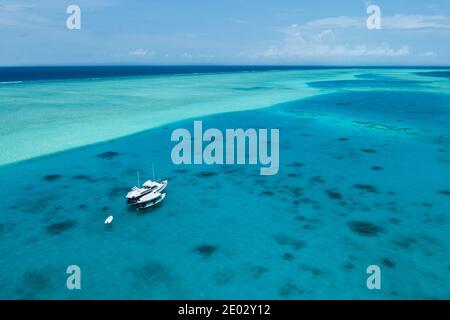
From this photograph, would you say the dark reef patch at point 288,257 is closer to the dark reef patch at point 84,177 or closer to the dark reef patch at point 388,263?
the dark reef patch at point 388,263

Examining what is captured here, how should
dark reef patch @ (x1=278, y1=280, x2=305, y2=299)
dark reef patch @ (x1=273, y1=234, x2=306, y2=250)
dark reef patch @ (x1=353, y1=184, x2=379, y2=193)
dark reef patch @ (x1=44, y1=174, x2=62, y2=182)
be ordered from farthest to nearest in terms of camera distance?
1. dark reef patch @ (x1=44, y1=174, x2=62, y2=182)
2. dark reef patch @ (x1=353, y1=184, x2=379, y2=193)
3. dark reef patch @ (x1=273, y1=234, x2=306, y2=250)
4. dark reef patch @ (x1=278, y1=280, x2=305, y2=299)

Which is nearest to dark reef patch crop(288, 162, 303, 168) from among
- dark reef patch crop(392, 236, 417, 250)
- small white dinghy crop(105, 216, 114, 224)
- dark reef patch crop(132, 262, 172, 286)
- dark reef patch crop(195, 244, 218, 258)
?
dark reef patch crop(392, 236, 417, 250)

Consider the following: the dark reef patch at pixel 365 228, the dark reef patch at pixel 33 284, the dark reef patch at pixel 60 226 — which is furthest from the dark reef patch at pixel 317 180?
the dark reef patch at pixel 33 284

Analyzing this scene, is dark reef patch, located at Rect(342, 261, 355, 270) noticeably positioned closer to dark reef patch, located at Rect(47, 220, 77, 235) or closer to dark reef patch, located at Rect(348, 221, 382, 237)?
dark reef patch, located at Rect(348, 221, 382, 237)

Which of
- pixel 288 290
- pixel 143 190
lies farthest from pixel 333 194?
pixel 143 190

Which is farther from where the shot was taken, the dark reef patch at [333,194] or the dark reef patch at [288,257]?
the dark reef patch at [333,194]
